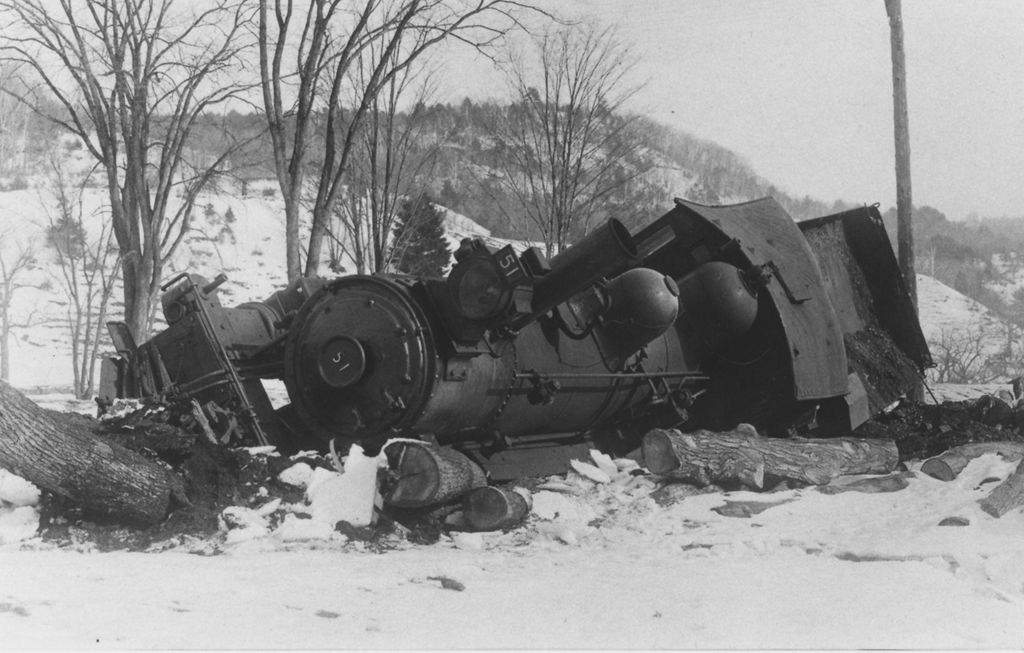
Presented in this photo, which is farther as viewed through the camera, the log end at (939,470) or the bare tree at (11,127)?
the bare tree at (11,127)

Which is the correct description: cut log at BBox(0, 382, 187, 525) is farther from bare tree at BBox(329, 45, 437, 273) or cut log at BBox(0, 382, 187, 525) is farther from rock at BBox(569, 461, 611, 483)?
bare tree at BBox(329, 45, 437, 273)

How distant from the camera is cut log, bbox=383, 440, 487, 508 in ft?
18.7

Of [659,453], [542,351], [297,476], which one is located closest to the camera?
[297,476]

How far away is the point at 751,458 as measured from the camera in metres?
6.87

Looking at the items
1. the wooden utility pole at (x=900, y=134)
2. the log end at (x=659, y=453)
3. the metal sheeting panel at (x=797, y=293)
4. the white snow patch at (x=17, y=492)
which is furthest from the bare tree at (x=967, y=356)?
the white snow patch at (x=17, y=492)

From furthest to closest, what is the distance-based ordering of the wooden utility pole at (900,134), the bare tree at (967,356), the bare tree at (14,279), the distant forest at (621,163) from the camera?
the bare tree at (967,356), the bare tree at (14,279), the distant forest at (621,163), the wooden utility pole at (900,134)

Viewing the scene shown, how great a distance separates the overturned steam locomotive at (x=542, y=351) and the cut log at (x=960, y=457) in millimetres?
1501

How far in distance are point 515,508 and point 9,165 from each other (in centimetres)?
1699

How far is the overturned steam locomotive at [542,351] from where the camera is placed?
6.43m

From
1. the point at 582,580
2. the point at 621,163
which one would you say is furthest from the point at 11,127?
the point at 582,580

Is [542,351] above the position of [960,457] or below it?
above

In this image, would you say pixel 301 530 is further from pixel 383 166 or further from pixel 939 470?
pixel 383 166

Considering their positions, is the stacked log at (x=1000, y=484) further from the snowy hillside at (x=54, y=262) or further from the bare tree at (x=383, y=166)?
the bare tree at (x=383, y=166)

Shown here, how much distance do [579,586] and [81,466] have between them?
292 cm
